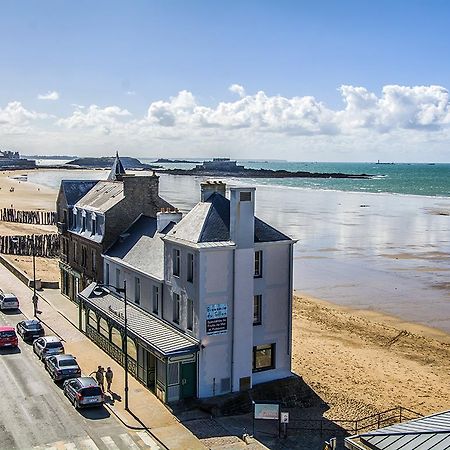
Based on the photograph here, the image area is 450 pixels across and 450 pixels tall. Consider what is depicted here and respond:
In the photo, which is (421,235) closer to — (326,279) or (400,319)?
(326,279)

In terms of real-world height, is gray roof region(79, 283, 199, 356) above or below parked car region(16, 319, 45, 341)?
above

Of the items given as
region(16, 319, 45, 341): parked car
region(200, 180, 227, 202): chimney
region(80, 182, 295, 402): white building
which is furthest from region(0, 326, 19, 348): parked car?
region(200, 180, 227, 202): chimney

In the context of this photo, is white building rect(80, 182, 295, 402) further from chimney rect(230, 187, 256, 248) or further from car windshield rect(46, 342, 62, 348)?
car windshield rect(46, 342, 62, 348)

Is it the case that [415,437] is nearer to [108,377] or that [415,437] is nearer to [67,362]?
[108,377]

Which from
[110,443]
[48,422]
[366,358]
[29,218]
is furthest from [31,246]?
[110,443]

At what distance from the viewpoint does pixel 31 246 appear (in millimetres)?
69312

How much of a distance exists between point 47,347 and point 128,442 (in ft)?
38.4

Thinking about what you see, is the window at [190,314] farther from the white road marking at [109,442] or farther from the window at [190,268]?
the white road marking at [109,442]

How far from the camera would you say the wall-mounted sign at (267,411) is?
25.8m

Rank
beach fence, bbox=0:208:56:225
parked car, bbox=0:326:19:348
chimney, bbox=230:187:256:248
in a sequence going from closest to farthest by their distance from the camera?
1. chimney, bbox=230:187:256:248
2. parked car, bbox=0:326:19:348
3. beach fence, bbox=0:208:56:225

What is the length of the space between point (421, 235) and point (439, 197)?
81095mm

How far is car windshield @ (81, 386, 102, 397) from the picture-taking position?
27.7 metres

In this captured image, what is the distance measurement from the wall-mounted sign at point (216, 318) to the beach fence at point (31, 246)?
144ft

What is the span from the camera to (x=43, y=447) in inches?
948
